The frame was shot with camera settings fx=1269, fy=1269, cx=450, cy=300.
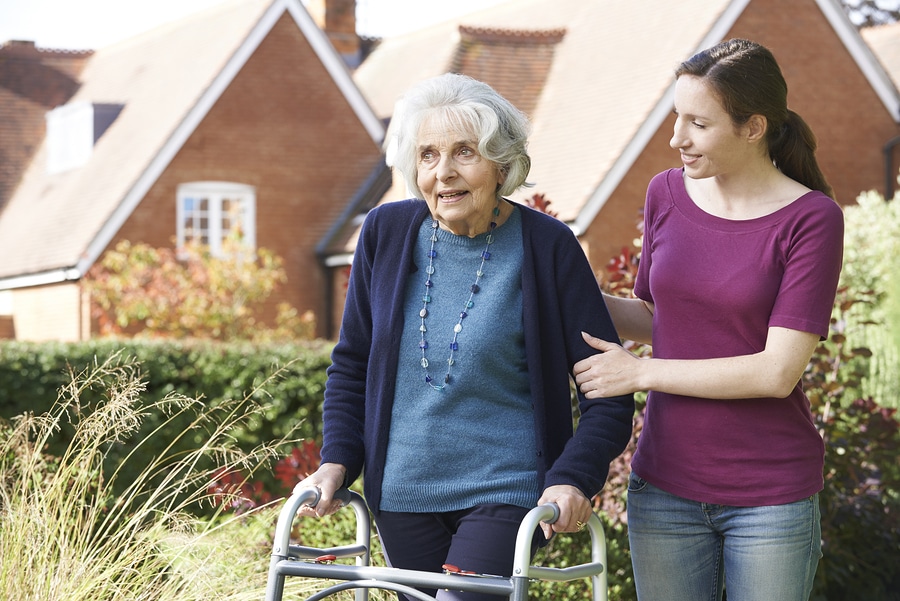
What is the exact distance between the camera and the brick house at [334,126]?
60.5 feet

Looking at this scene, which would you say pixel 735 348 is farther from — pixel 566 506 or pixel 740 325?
pixel 566 506

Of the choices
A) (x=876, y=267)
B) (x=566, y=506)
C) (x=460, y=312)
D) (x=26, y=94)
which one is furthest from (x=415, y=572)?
(x=26, y=94)

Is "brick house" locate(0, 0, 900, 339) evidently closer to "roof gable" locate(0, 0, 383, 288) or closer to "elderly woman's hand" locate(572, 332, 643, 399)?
"roof gable" locate(0, 0, 383, 288)

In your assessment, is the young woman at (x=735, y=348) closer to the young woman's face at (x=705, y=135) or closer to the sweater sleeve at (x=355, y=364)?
the young woman's face at (x=705, y=135)

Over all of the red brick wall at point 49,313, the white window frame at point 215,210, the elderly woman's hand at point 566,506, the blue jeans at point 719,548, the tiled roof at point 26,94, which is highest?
the tiled roof at point 26,94

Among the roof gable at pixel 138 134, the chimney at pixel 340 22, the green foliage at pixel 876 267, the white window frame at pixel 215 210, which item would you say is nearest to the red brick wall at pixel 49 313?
the roof gable at pixel 138 134

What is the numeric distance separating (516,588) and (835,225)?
3.70ft

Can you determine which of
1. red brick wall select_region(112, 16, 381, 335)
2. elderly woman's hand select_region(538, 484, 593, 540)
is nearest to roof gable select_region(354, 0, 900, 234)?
red brick wall select_region(112, 16, 381, 335)

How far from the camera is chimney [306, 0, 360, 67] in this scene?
2801 cm

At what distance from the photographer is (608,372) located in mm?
3064

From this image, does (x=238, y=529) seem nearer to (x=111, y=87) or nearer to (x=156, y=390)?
(x=156, y=390)

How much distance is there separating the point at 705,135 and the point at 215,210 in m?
19.5

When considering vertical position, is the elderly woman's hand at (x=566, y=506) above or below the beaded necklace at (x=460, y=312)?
below

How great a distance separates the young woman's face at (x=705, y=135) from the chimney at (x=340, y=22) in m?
25.6
